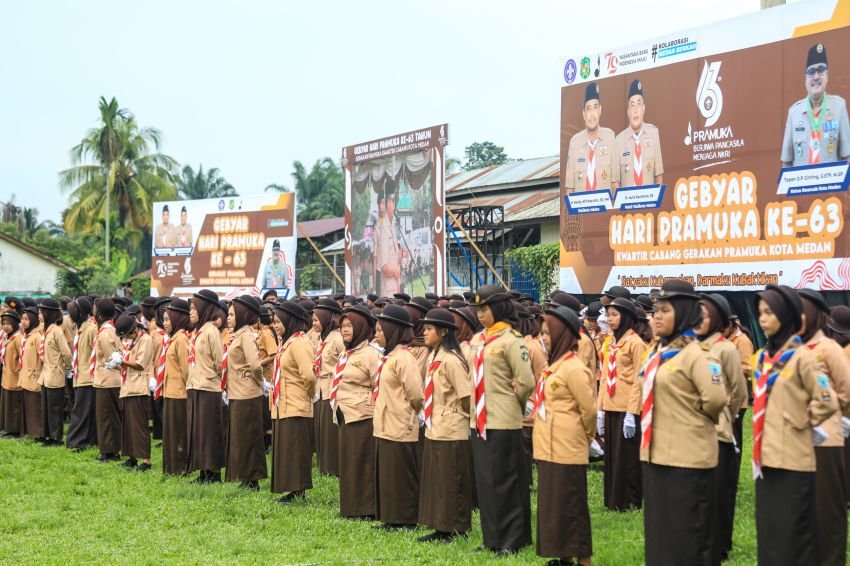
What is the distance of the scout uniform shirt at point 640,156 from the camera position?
16016 mm

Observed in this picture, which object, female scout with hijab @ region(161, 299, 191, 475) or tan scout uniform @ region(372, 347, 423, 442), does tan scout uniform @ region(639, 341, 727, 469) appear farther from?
female scout with hijab @ region(161, 299, 191, 475)

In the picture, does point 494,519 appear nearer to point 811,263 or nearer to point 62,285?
point 811,263

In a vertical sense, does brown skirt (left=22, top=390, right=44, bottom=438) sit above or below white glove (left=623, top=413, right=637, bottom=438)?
below

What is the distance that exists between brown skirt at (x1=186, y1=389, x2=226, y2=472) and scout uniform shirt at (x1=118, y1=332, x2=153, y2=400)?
132 centimetres

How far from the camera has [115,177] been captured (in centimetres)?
4688

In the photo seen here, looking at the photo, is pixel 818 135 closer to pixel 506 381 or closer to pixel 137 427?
pixel 506 381

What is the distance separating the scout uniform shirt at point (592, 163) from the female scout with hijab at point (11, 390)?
9.87 m

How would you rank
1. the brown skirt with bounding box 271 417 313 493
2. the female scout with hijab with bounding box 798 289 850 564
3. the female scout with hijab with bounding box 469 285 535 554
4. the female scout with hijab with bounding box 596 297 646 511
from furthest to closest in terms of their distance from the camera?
the brown skirt with bounding box 271 417 313 493
the female scout with hijab with bounding box 596 297 646 511
the female scout with hijab with bounding box 469 285 535 554
the female scout with hijab with bounding box 798 289 850 564

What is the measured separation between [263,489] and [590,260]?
890 centimetres

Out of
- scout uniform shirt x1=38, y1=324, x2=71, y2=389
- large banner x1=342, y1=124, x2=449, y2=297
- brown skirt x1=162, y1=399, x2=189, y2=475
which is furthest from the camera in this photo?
large banner x1=342, y1=124, x2=449, y2=297

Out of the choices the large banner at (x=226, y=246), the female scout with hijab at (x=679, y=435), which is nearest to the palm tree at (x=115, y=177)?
the large banner at (x=226, y=246)

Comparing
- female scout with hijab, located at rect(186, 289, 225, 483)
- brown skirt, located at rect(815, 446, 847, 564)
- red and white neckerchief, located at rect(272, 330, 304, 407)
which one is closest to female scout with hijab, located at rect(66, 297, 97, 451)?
female scout with hijab, located at rect(186, 289, 225, 483)

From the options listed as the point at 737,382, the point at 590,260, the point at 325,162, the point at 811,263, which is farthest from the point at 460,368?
the point at 325,162

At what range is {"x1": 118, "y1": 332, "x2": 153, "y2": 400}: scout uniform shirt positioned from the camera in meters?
11.7
